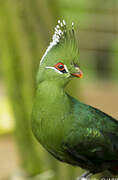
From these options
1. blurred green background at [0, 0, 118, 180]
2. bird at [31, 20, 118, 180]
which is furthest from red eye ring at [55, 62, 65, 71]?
blurred green background at [0, 0, 118, 180]

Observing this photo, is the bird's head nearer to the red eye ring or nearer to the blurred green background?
the red eye ring

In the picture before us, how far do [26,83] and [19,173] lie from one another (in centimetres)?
104

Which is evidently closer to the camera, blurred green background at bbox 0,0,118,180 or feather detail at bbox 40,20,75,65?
feather detail at bbox 40,20,75,65

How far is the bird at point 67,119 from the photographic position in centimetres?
101

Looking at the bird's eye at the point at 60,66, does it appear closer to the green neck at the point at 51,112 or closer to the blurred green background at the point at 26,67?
the green neck at the point at 51,112

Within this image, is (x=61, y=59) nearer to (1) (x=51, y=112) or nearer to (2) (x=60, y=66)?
(2) (x=60, y=66)

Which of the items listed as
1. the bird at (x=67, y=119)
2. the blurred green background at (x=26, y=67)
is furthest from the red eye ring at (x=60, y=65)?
the blurred green background at (x=26, y=67)

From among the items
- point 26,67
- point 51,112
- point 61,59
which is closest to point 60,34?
point 61,59

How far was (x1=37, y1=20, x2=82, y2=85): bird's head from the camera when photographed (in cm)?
99

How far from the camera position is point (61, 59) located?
1.02 metres

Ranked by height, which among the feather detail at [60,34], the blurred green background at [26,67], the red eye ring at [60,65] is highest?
the feather detail at [60,34]

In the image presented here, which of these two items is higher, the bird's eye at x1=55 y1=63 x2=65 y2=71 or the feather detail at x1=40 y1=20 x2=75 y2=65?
the feather detail at x1=40 y1=20 x2=75 y2=65

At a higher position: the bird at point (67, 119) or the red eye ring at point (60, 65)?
the red eye ring at point (60, 65)

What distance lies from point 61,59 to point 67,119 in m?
0.18
